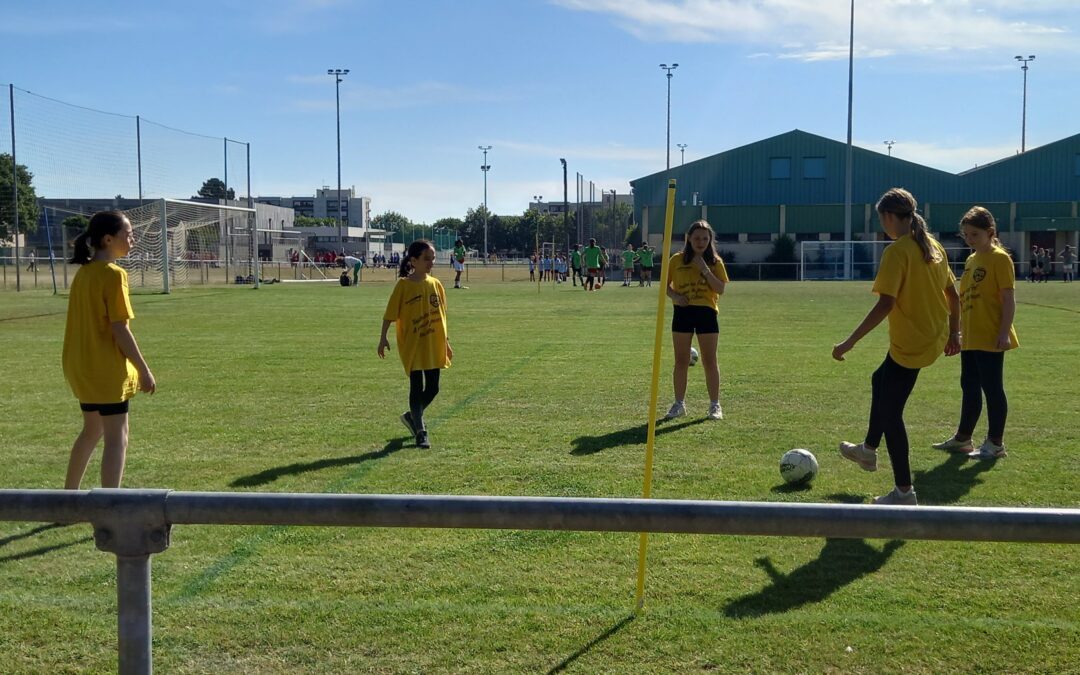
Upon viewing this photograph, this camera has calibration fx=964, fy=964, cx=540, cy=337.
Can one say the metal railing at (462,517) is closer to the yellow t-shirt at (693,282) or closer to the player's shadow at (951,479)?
the player's shadow at (951,479)

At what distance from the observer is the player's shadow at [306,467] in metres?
6.73

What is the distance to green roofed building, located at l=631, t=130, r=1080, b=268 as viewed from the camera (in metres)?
55.6

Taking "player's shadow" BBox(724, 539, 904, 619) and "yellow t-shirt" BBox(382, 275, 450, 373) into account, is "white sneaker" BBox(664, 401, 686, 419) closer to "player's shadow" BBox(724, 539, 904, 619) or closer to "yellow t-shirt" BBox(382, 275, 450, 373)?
"yellow t-shirt" BBox(382, 275, 450, 373)

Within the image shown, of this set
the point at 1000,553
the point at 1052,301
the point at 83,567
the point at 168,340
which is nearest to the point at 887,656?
the point at 1000,553

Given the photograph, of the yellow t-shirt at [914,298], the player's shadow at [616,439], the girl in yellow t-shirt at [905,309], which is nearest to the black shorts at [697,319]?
the player's shadow at [616,439]

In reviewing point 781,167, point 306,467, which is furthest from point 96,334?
point 781,167

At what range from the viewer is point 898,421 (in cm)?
582

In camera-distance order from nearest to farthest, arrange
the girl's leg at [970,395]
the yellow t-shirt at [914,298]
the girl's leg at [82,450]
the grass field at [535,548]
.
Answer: the grass field at [535,548] < the girl's leg at [82,450] < the yellow t-shirt at [914,298] < the girl's leg at [970,395]

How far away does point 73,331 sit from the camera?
5238 millimetres

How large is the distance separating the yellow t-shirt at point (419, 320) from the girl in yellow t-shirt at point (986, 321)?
407 cm

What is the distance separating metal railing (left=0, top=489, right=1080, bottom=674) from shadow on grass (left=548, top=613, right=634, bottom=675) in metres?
1.61

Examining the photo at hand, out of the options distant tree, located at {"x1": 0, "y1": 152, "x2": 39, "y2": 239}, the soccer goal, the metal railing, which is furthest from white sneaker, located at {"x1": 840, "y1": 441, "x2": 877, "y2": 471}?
distant tree, located at {"x1": 0, "y1": 152, "x2": 39, "y2": 239}

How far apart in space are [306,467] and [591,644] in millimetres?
3742

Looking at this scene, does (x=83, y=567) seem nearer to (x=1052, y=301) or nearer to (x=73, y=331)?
(x=73, y=331)
